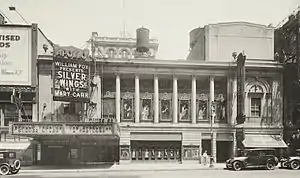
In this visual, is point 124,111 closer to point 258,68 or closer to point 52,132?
point 52,132

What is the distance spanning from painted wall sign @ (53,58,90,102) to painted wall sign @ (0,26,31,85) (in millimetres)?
3309

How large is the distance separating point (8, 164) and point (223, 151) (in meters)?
19.3

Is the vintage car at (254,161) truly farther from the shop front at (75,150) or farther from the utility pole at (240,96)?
the shop front at (75,150)

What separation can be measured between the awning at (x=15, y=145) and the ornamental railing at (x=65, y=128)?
615 centimetres

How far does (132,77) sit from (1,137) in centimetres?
1229

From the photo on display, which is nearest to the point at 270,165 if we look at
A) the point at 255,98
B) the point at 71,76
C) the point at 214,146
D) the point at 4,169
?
the point at 214,146

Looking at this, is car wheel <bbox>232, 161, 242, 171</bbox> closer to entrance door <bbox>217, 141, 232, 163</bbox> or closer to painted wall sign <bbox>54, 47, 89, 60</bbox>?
entrance door <bbox>217, 141, 232, 163</bbox>

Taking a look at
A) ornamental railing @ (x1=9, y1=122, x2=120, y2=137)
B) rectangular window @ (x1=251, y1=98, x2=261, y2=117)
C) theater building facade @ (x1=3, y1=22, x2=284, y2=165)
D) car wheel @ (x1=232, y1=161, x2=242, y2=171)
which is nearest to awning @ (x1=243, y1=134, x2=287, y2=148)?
theater building facade @ (x1=3, y1=22, x2=284, y2=165)

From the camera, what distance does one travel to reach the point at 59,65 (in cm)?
3105

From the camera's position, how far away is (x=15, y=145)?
34719 millimetres

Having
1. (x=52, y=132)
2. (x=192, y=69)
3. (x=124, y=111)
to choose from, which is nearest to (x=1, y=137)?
(x=52, y=132)

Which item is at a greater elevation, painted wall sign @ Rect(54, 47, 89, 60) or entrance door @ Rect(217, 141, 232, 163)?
painted wall sign @ Rect(54, 47, 89, 60)

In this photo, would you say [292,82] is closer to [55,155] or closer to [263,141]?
[263,141]

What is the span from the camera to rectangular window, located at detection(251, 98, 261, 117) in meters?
36.7
